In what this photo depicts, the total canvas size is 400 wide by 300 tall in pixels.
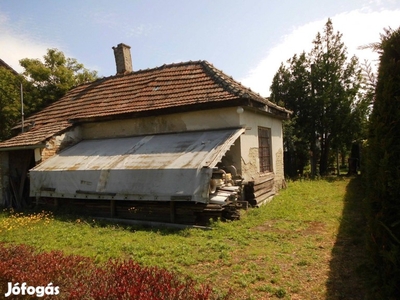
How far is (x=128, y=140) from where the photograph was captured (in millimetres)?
10609

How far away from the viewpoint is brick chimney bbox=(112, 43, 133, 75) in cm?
1526

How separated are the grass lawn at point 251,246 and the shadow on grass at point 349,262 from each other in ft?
0.04

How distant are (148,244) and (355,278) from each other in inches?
155

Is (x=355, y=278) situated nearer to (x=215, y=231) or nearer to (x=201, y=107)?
(x=215, y=231)

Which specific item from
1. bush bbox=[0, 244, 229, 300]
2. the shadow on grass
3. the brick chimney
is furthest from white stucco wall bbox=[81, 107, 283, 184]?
bush bbox=[0, 244, 229, 300]

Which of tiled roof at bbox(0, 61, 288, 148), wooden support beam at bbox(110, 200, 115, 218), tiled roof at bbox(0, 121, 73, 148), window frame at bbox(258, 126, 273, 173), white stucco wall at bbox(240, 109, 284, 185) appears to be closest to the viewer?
wooden support beam at bbox(110, 200, 115, 218)

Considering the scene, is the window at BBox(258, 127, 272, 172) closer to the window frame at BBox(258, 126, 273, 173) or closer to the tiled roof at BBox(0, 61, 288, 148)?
the window frame at BBox(258, 126, 273, 173)

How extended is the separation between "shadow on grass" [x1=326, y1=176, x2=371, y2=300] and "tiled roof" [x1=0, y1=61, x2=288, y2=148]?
179 inches

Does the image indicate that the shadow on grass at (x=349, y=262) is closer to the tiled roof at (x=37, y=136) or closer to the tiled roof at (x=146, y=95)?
the tiled roof at (x=146, y=95)

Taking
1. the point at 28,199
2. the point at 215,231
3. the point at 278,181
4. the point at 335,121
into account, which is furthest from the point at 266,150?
the point at 28,199

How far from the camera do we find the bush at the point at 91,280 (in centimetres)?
316

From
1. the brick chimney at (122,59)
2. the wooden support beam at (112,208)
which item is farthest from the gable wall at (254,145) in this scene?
the brick chimney at (122,59)

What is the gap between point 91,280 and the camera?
11.9 feet

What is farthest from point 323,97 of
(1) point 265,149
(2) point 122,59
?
(2) point 122,59
